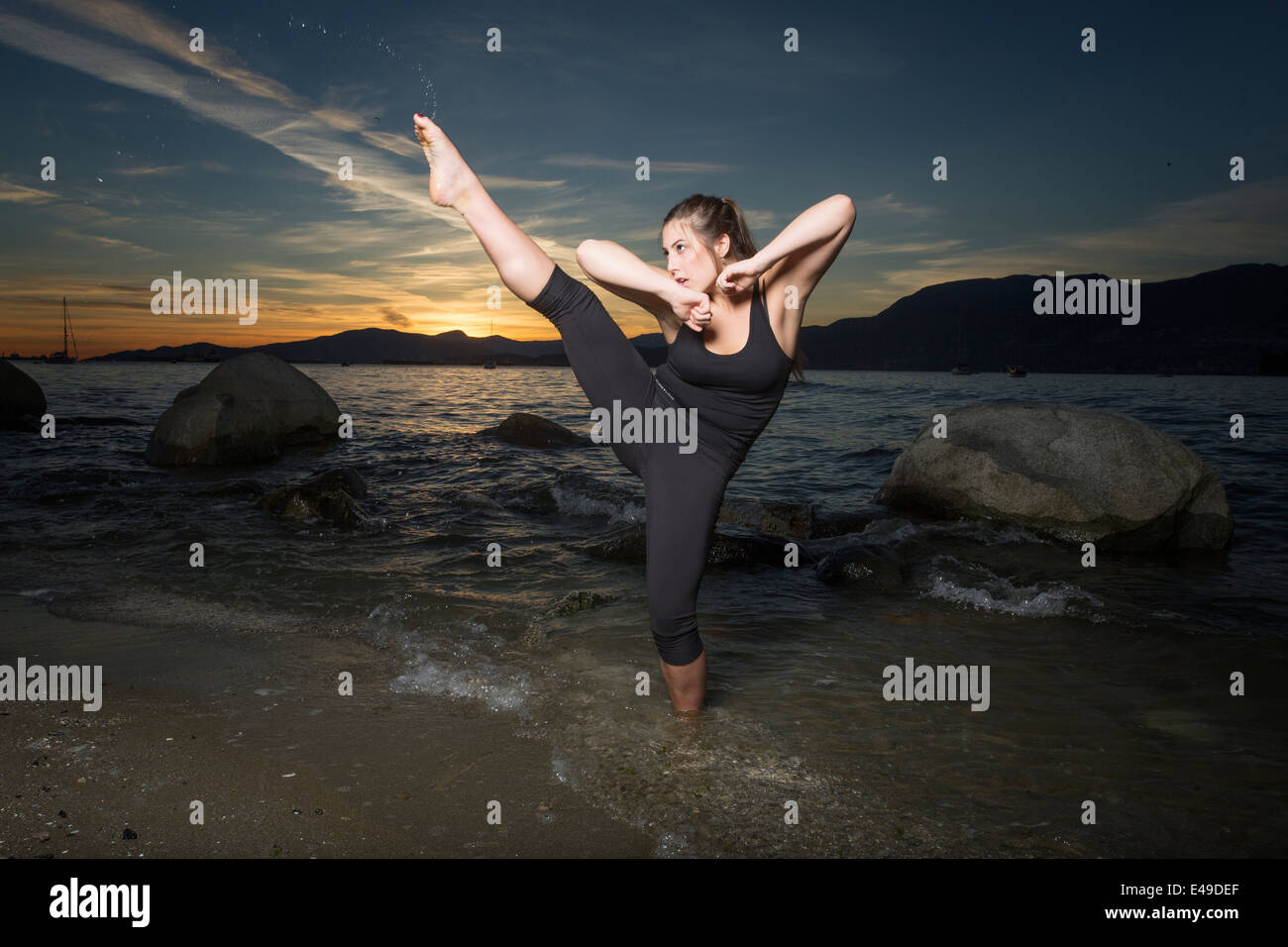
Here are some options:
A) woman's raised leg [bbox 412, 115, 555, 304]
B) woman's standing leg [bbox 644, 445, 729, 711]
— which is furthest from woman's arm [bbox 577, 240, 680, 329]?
woman's standing leg [bbox 644, 445, 729, 711]

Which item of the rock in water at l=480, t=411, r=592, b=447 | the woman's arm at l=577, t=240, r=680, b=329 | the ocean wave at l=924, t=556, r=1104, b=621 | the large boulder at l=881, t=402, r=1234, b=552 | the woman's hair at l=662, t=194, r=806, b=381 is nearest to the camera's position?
the woman's arm at l=577, t=240, r=680, b=329

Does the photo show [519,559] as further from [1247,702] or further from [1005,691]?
[1247,702]

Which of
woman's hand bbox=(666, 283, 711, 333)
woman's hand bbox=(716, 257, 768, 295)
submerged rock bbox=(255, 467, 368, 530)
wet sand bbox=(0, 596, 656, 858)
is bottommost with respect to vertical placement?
wet sand bbox=(0, 596, 656, 858)

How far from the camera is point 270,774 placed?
3.19m

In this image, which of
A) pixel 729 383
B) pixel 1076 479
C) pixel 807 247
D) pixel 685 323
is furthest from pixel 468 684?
pixel 1076 479

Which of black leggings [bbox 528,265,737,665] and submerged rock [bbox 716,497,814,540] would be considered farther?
submerged rock [bbox 716,497,814,540]

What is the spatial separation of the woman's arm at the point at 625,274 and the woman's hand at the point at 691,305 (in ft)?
0.06

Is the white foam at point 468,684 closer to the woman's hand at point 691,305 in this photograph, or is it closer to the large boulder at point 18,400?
the woman's hand at point 691,305

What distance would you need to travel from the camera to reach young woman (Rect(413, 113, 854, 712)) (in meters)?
3.20

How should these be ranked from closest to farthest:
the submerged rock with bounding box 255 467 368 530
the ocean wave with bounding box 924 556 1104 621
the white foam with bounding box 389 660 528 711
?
the white foam with bounding box 389 660 528 711 → the ocean wave with bounding box 924 556 1104 621 → the submerged rock with bounding box 255 467 368 530

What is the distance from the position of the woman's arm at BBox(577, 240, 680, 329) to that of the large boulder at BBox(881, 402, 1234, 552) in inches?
286

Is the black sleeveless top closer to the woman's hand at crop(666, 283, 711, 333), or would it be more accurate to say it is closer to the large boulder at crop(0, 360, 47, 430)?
the woman's hand at crop(666, 283, 711, 333)

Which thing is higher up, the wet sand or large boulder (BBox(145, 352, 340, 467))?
large boulder (BBox(145, 352, 340, 467))
